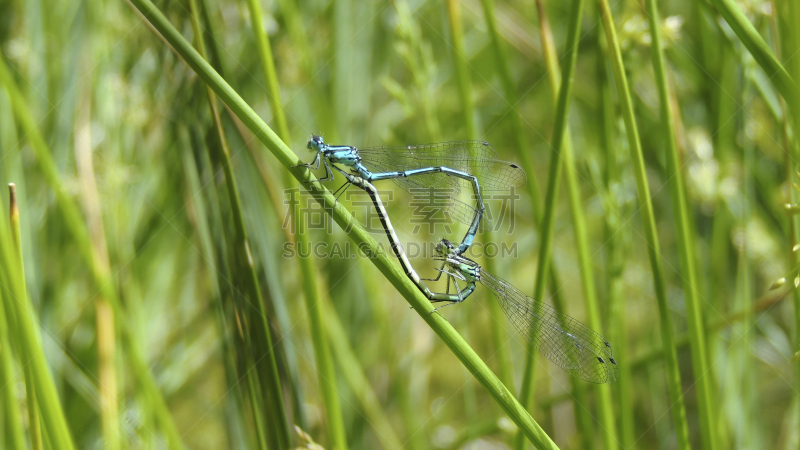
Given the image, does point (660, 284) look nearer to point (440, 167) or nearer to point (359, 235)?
point (359, 235)

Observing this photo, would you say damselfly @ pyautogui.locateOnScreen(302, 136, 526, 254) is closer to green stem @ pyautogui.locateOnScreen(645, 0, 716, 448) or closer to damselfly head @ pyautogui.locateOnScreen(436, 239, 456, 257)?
damselfly head @ pyautogui.locateOnScreen(436, 239, 456, 257)

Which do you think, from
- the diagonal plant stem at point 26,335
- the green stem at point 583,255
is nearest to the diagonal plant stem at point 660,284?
the green stem at point 583,255

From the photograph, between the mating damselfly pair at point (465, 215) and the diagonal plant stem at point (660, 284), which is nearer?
the diagonal plant stem at point (660, 284)

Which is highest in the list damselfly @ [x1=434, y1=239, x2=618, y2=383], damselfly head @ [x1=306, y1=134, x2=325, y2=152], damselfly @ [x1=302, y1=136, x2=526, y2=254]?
damselfly head @ [x1=306, y1=134, x2=325, y2=152]

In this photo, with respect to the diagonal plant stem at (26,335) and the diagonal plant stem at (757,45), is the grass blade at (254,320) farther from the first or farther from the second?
the diagonal plant stem at (757,45)

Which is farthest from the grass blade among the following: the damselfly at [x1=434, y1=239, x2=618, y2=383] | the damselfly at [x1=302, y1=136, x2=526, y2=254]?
the damselfly at [x1=434, y1=239, x2=618, y2=383]
